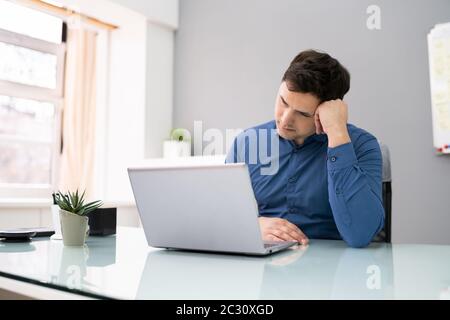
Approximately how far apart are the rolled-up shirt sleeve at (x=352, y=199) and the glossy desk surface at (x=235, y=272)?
8 centimetres

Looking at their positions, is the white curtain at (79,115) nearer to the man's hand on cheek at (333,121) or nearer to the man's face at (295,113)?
the man's face at (295,113)

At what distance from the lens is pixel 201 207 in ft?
2.93

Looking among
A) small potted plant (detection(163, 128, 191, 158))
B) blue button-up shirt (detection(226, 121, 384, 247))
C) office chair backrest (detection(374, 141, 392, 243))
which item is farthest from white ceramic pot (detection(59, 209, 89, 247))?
small potted plant (detection(163, 128, 191, 158))

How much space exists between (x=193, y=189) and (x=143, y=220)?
18 cm

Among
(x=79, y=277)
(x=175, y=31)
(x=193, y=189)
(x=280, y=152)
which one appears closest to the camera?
(x=79, y=277)

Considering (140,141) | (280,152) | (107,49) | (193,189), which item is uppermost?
(107,49)

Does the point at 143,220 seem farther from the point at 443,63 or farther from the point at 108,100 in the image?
the point at 108,100

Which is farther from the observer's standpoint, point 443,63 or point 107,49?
point 107,49

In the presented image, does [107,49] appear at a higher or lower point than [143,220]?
higher

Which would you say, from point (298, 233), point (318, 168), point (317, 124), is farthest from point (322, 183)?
point (298, 233)

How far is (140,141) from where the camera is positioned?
11.4 ft

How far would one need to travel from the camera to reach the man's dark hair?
140 cm
